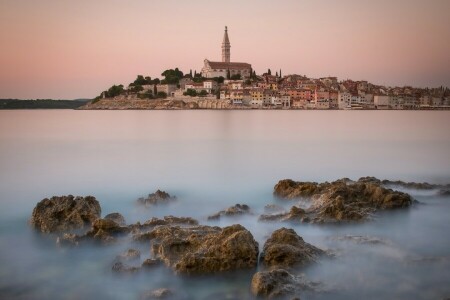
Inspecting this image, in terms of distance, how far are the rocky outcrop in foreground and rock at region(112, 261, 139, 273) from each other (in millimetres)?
2273

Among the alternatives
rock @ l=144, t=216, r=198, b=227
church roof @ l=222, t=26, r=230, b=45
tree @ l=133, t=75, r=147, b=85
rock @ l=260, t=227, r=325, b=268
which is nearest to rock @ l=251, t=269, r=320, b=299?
rock @ l=260, t=227, r=325, b=268

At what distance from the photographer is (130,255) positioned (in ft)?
14.2

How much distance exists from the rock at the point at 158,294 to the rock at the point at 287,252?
0.99 metres

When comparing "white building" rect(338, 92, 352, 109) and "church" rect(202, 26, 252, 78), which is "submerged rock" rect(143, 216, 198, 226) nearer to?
"white building" rect(338, 92, 352, 109)

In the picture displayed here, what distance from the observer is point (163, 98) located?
81125 millimetres

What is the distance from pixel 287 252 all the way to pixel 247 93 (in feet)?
236

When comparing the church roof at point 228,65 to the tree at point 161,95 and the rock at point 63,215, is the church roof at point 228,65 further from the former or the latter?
the rock at point 63,215

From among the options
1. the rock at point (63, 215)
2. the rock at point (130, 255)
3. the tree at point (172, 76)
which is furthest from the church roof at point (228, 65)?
the rock at point (130, 255)

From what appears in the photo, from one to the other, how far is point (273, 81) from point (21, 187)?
77005mm

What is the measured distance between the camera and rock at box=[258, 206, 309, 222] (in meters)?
5.56

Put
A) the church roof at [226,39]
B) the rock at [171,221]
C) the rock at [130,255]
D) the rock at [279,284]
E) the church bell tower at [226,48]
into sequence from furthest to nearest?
the church roof at [226,39], the church bell tower at [226,48], the rock at [171,221], the rock at [130,255], the rock at [279,284]

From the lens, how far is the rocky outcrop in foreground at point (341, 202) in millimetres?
5480

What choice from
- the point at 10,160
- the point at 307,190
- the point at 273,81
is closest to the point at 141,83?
the point at 273,81

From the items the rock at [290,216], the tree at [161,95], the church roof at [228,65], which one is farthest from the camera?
the church roof at [228,65]
